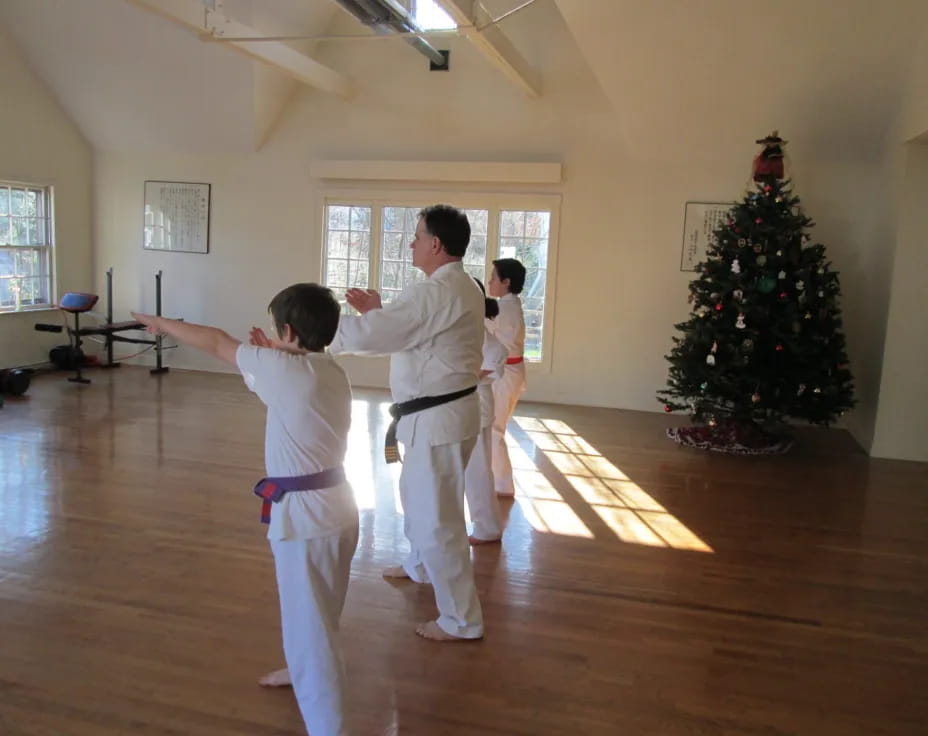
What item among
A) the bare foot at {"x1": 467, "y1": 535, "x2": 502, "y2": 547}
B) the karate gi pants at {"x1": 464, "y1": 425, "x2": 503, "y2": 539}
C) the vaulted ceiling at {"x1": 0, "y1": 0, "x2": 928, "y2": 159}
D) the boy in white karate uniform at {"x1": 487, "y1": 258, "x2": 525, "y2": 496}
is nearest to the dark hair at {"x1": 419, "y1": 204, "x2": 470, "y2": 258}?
the karate gi pants at {"x1": 464, "y1": 425, "x2": 503, "y2": 539}

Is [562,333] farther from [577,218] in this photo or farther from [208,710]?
[208,710]

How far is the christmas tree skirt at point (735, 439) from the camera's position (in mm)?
6484

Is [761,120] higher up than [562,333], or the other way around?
[761,120]

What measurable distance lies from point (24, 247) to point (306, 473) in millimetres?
7786

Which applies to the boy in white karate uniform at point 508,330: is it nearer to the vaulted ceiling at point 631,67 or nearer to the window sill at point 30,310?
the vaulted ceiling at point 631,67

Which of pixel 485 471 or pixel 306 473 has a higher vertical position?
pixel 306 473

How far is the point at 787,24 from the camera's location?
5.90m

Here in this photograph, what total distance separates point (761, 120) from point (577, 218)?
1.91 meters

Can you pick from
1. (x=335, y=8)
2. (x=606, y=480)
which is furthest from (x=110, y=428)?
(x=335, y=8)

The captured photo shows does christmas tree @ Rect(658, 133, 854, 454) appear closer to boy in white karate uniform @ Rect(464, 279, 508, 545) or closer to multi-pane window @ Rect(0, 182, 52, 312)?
boy in white karate uniform @ Rect(464, 279, 508, 545)

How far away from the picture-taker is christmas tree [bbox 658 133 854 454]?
20.7ft

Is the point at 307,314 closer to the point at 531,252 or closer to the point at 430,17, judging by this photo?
the point at 430,17

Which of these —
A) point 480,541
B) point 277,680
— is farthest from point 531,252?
point 277,680

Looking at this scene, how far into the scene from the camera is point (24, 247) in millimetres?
8461
